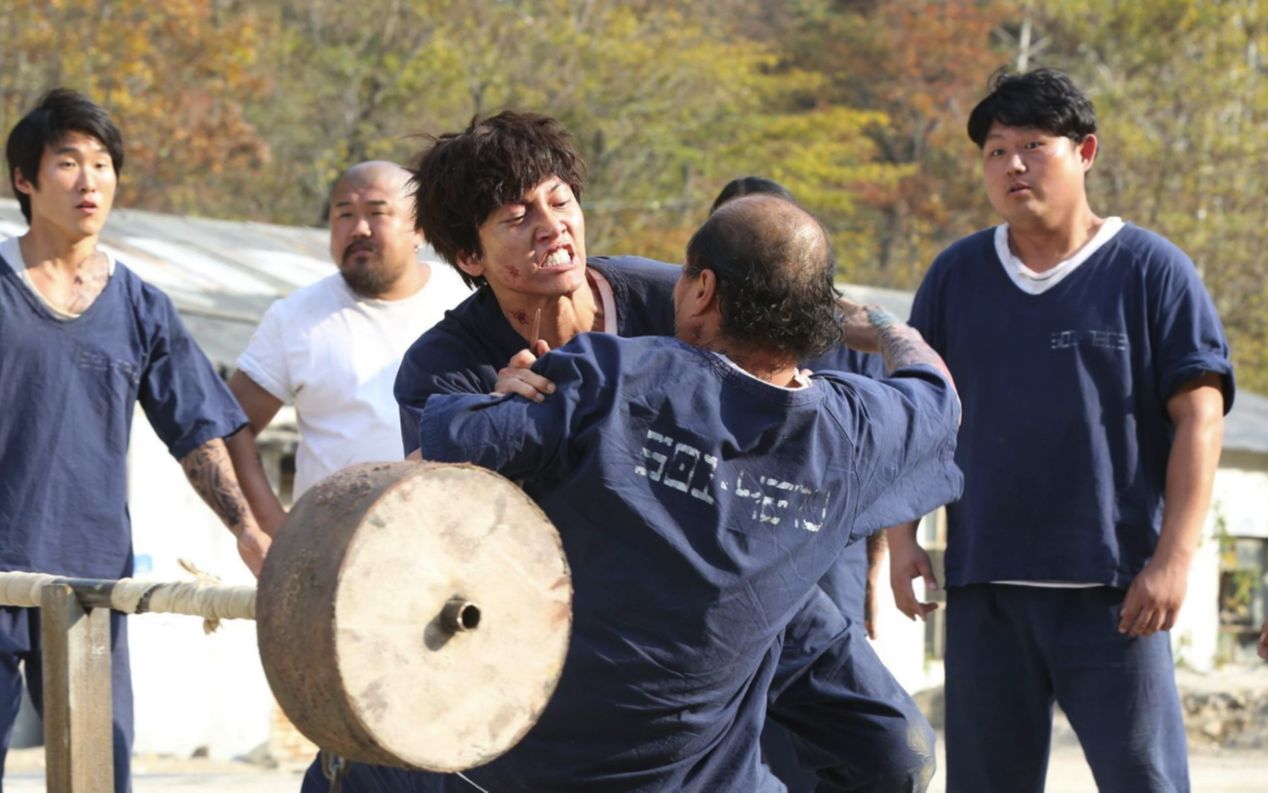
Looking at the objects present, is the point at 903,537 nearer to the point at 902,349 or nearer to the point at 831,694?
the point at 831,694

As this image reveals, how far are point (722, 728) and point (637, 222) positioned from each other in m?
22.5

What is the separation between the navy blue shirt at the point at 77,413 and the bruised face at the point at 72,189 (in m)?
0.16

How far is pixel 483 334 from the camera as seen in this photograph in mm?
3365

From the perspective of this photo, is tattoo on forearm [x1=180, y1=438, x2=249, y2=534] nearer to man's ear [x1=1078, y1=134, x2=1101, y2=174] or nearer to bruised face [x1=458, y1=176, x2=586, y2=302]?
bruised face [x1=458, y1=176, x2=586, y2=302]

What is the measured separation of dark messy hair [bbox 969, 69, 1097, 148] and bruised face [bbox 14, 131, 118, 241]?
2.25 m

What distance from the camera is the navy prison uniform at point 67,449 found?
4617 mm

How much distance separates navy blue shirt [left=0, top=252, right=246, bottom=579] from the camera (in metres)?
4.65

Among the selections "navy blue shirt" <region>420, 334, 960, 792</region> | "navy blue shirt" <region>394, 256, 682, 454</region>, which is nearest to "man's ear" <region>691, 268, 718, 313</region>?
"navy blue shirt" <region>420, 334, 960, 792</region>

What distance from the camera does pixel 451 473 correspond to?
266cm

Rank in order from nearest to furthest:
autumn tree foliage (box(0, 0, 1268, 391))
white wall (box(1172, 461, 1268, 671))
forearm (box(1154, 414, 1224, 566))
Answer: forearm (box(1154, 414, 1224, 566))
white wall (box(1172, 461, 1268, 671))
autumn tree foliage (box(0, 0, 1268, 391))

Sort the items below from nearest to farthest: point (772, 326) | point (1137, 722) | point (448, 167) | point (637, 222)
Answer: point (772, 326) → point (448, 167) → point (1137, 722) → point (637, 222)

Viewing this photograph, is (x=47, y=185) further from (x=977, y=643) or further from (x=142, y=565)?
(x=142, y=565)

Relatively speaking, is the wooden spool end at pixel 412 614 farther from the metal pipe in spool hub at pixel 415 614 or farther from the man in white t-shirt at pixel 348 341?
the man in white t-shirt at pixel 348 341

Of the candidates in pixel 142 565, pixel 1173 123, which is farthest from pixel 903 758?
pixel 1173 123
